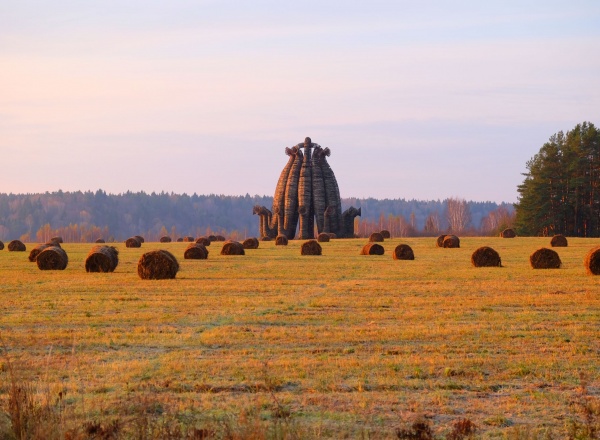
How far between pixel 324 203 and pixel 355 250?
2947 centimetres

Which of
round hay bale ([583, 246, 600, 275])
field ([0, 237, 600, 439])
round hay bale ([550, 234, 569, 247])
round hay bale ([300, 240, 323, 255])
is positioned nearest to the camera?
field ([0, 237, 600, 439])

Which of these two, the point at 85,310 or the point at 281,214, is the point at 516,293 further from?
the point at 281,214

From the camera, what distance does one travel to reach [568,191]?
7594 centimetres

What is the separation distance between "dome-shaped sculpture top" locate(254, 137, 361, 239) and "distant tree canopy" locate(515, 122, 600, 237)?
52.2 feet

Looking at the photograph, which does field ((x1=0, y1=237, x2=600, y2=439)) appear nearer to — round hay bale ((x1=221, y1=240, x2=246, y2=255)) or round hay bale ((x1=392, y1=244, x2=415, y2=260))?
round hay bale ((x1=392, y1=244, x2=415, y2=260))

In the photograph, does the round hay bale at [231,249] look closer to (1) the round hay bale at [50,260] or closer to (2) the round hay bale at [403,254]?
(2) the round hay bale at [403,254]

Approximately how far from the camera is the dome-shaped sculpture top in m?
77.1

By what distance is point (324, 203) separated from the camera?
77938 mm

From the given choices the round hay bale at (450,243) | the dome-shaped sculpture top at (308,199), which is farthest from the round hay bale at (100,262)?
the dome-shaped sculpture top at (308,199)

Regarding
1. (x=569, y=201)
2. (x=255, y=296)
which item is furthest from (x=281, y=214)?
(x=255, y=296)

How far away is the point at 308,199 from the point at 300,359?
65831mm

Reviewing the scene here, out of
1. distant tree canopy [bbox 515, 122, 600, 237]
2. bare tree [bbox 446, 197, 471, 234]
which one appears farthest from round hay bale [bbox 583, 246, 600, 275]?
bare tree [bbox 446, 197, 471, 234]

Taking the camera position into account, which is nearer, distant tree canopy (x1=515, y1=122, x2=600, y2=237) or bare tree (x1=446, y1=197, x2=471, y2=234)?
distant tree canopy (x1=515, y1=122, x2=600, y2=237)

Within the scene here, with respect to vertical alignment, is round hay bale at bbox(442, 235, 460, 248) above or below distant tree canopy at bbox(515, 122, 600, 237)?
below
